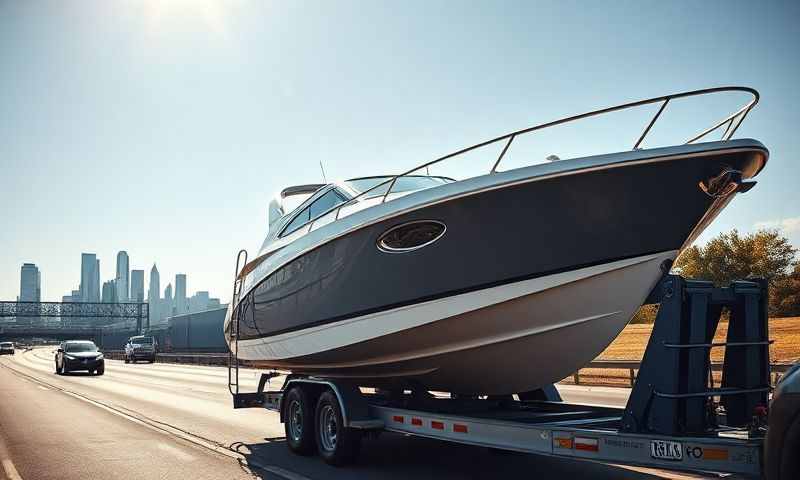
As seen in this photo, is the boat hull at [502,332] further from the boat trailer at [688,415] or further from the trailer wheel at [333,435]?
the trailer wheel at [333,435]

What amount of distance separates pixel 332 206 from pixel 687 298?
482cm

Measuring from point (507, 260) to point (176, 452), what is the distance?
4822 millimetres

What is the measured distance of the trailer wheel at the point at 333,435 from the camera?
722cm

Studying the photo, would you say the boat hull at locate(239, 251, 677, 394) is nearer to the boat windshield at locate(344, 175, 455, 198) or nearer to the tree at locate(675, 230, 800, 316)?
the boat windshield at locate(344, 175, 455, 198)

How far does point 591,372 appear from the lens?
67.5 feet

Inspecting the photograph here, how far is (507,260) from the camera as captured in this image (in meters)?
6.07

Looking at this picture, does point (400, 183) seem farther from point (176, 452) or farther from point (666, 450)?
point (666, 450)

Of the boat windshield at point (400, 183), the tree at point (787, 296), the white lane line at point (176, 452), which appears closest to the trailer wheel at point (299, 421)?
the white lane line at point (176, 452)

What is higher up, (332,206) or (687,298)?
(332,206)

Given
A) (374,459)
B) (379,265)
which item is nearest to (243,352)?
(374,459)

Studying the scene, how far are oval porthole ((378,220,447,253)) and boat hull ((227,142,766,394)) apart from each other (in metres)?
0.07

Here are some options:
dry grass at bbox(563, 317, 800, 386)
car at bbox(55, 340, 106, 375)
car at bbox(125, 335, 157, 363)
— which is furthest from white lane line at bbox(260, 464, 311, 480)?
car at bbox(125, 335, 157, 363)

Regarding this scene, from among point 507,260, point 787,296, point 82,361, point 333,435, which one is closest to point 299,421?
point 333,435

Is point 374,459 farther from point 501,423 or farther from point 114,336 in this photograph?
point 114,336
